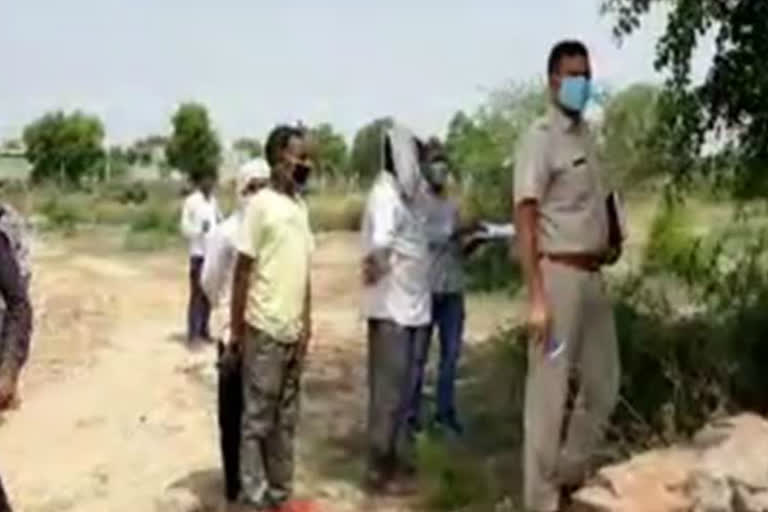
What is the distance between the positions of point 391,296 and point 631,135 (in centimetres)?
741

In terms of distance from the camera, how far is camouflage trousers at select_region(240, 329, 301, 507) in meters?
8.38

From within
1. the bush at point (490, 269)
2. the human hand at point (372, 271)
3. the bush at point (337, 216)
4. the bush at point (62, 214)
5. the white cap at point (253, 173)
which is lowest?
the bush at point (62, 214)

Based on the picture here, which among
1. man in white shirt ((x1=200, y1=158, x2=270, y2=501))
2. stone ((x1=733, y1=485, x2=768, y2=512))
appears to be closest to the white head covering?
man in white shirt ((x1=200, y1=158, x2=270, y2=501))

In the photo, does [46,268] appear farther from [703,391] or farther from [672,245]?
[703,391]

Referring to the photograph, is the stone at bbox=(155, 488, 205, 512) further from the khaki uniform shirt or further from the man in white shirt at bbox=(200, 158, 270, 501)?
the khaki uniform shirt

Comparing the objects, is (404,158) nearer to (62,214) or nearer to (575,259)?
(575,259)

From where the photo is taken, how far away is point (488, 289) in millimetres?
17750

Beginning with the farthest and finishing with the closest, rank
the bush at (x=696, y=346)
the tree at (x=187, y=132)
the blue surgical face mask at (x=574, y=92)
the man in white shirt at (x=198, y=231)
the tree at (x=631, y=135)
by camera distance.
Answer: the tree at (x=187, y=132) < the man in white shirt at (x=198, y=231) < the tree at (x=631, y=135) < the bush at (x=696, y=346) < the blue surgical face mask at (x=574, y=92)

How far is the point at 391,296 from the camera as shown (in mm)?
9508

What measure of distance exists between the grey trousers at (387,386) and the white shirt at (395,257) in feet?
0.22

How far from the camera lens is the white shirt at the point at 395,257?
9484mm

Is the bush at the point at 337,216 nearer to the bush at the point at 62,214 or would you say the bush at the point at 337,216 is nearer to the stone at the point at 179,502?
the bush at the point at 62,214

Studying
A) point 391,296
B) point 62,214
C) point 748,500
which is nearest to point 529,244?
point 748,500

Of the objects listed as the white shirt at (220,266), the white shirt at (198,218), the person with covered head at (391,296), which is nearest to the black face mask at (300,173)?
the white shirt at (220,266)
